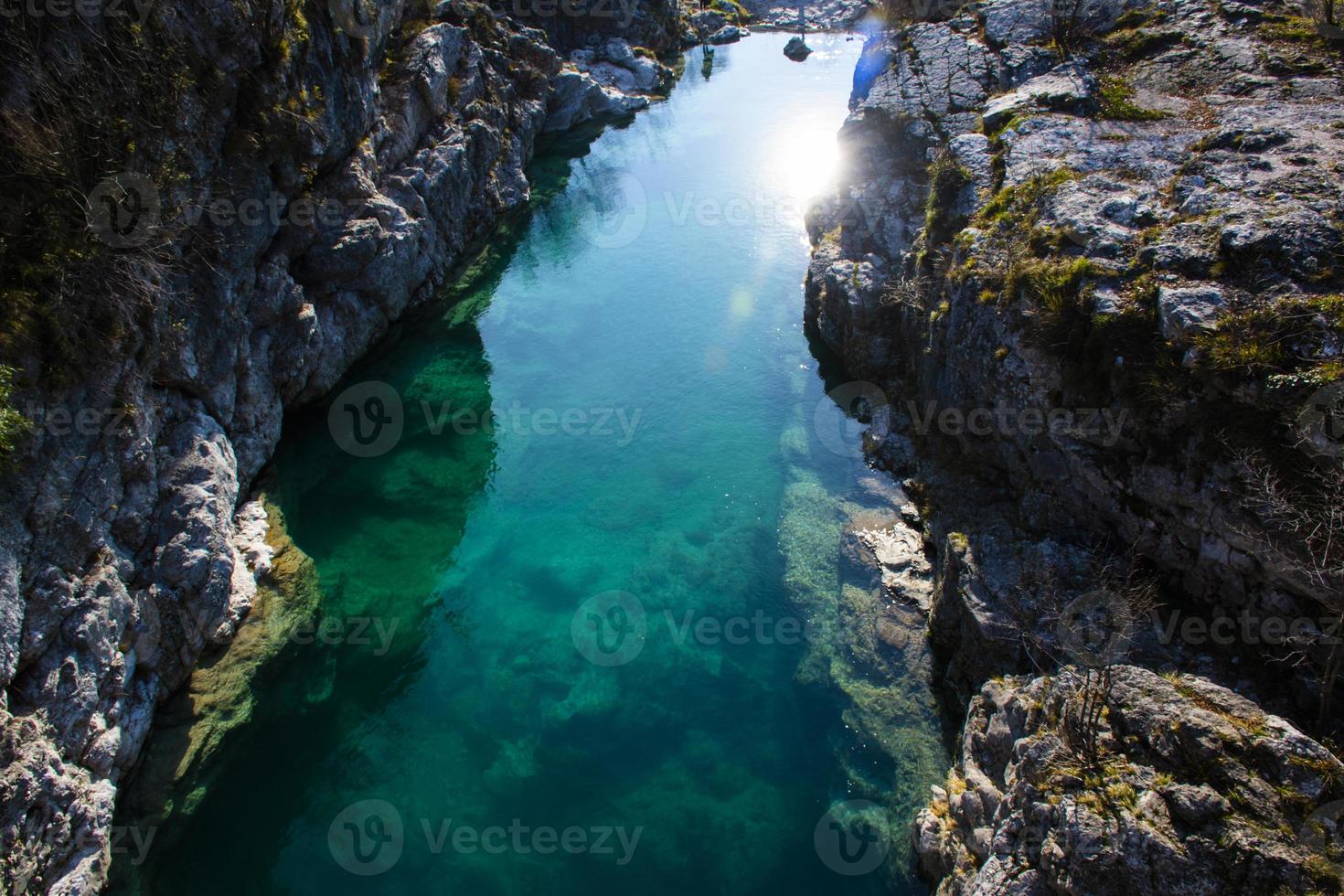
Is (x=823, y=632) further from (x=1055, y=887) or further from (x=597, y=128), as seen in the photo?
(x=597, y=128)

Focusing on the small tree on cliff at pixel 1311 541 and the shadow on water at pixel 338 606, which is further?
the shadow on water at pixel 338 606

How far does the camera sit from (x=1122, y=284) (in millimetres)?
15828

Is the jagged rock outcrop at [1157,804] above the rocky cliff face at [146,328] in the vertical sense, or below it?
below

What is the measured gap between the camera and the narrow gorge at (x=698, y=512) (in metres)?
12.2

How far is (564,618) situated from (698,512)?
5.31 meters

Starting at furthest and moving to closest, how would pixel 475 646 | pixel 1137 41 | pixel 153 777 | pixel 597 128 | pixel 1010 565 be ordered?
pixel 597 128 → pixel 1137 41 → pixel 475 646 → pixel 1010 565 → pixel 153 777

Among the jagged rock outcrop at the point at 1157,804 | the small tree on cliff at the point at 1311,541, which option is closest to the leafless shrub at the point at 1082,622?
the jagged rock outcrop at the point at 1157,804

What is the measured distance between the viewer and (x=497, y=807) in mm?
15141

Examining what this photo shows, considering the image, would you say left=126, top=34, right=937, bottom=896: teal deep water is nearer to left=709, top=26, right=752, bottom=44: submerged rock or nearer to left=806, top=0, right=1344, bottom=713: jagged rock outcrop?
left=806, top=0, right=1344, bottom=713: jagged rock outcrop

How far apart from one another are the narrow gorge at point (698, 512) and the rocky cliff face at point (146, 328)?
0.36ft

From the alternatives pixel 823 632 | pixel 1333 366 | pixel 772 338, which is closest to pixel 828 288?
pixel 772 338

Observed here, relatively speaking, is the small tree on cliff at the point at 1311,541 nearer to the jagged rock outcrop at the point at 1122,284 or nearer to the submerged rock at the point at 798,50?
the jagged rock outcrop at the point at 1122,284

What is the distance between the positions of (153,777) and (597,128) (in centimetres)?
4697

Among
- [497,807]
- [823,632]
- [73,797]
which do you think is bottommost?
[497,807]
